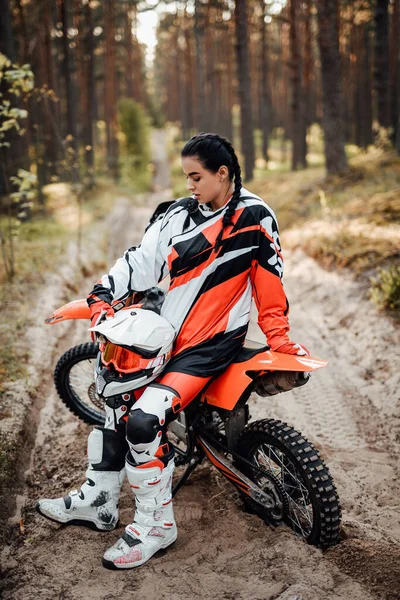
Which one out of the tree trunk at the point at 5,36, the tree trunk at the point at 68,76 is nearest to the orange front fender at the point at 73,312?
the tree trunk at the point at 5,36

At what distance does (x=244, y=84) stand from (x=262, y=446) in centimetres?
1374

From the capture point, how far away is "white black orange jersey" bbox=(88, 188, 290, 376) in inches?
A: 103

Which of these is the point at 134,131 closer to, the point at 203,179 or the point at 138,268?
the point at 138,268

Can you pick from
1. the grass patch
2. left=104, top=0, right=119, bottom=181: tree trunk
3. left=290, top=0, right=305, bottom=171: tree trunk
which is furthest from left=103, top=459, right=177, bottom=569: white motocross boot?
left=104, top=0, right=119, bottom=181: tree trunk

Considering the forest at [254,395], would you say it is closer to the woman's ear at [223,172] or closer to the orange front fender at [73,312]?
the orange front fender at [73,312]

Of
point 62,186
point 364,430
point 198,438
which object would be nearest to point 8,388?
point 198,438

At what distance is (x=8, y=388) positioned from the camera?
420 cm

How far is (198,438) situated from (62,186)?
15491 millimetres

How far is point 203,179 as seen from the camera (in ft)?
8.55

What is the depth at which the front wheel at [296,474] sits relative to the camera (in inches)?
95.8

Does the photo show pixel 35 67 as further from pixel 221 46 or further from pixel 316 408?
pixel 221 46

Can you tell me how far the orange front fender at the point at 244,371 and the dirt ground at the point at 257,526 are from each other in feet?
2.47

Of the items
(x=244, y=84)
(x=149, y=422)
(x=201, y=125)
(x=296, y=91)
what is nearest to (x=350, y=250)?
(x=149, y=422)

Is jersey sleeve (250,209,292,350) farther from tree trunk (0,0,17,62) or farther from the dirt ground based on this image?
tree trunk (0,0,17,62)
